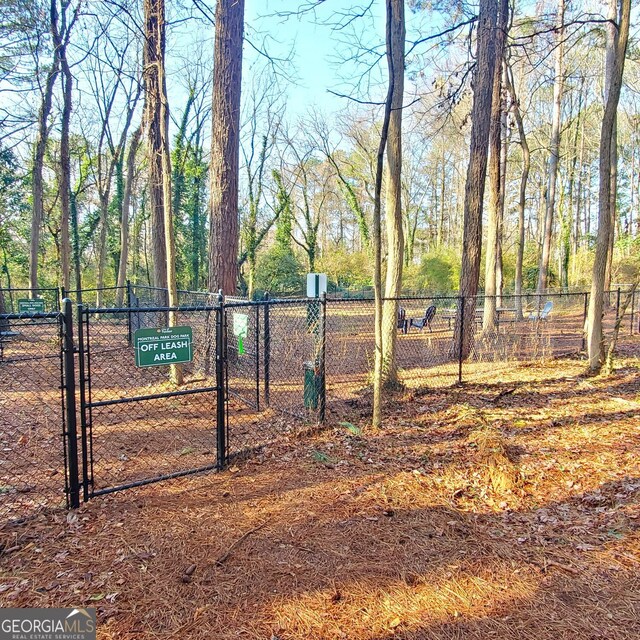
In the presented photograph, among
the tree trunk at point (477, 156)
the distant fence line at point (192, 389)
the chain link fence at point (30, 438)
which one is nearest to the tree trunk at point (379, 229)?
the distant fence line at point (192, 389)

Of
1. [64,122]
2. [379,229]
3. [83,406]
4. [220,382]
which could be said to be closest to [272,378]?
[220,382]

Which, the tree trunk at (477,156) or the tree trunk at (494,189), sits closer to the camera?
the tree trunk at (477,156)

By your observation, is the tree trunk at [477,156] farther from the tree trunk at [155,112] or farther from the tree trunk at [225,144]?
the tree trunk at [155,112]

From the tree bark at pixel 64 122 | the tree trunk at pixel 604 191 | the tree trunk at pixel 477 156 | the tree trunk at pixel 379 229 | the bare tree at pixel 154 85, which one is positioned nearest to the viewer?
the tree trunk at pixel 379 229

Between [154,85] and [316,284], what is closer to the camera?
[316,284]

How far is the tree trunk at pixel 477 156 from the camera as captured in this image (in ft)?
26.0

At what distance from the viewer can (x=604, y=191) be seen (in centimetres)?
687

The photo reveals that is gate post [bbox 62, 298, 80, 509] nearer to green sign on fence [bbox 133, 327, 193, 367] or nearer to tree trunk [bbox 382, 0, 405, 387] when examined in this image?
green sign on fence [bbox 133, 327, 193, 367]

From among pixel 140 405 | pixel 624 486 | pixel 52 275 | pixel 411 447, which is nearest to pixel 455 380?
pixel 411 447

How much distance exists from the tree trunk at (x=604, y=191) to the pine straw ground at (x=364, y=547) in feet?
11.4

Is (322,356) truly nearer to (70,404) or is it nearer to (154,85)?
(70,404)
